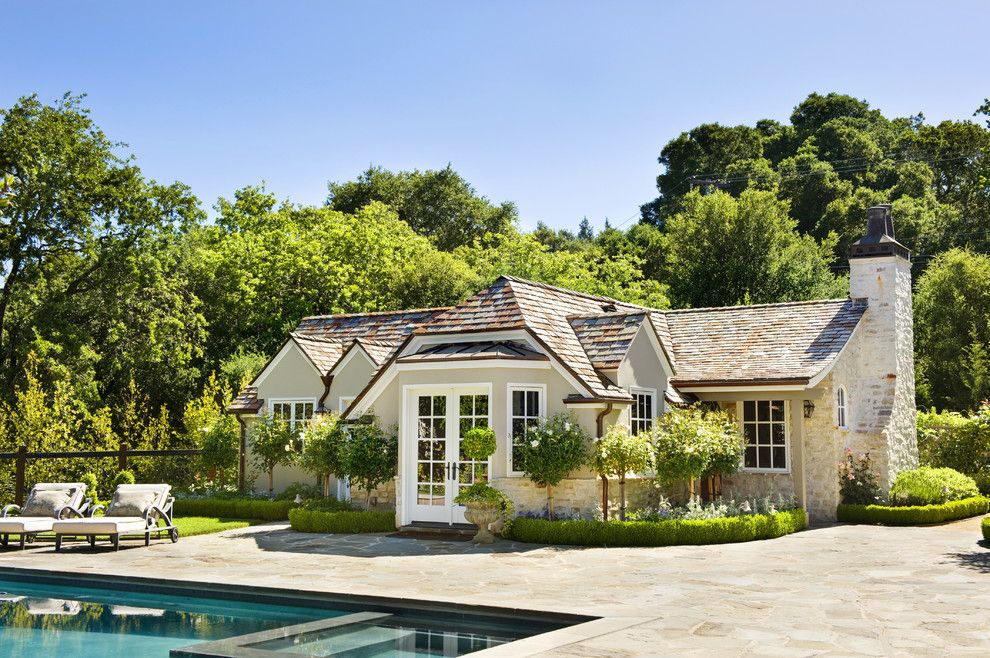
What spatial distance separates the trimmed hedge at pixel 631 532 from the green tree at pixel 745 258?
78.0ft

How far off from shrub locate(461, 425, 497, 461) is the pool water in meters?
5.77

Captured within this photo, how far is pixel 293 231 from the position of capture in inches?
1751

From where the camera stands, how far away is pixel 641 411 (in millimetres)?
19844

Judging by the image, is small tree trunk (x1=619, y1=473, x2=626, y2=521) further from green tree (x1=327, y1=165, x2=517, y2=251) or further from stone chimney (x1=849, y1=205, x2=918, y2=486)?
green tree (x1=327, y1=165, x2=517, y2=251)

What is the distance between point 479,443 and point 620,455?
101 inches

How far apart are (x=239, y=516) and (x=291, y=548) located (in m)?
6.46

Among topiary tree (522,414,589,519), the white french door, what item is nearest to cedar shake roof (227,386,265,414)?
the white french door

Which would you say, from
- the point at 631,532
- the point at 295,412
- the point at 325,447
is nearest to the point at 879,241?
the point at 631,532

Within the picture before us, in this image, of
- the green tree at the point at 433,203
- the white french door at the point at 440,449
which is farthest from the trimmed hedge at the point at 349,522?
the green tree at the point at 433,203

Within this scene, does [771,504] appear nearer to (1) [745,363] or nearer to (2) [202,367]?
(1) [745,363]

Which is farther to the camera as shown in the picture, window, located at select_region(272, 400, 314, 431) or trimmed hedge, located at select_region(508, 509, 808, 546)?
window, located at select_region(272, 400, 314, 431)

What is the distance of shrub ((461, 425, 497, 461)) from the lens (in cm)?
1695

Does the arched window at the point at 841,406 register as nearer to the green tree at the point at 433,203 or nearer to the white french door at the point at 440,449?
the white french door at the point at 440,449

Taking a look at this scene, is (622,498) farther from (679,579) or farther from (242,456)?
(242,456)
